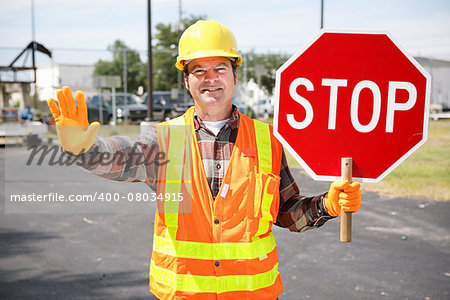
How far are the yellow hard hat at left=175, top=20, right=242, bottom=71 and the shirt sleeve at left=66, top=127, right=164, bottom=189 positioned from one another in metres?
0.46

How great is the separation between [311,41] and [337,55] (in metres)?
0.13

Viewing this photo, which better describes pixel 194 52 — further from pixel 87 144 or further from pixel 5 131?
pixel 5 131

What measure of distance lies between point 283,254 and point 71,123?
453cm

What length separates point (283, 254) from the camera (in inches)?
234

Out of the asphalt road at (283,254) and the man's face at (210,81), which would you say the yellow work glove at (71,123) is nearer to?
the man's face at (210,81)

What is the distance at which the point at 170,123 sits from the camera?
2459mm

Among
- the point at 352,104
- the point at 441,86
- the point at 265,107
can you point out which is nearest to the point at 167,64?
the point at 265,107

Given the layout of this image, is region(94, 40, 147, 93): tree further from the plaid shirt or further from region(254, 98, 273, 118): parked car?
the plaid shirt

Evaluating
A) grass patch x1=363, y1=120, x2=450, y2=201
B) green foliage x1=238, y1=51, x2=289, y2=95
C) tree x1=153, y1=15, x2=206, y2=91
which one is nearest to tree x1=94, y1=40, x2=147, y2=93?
tree x1=153, y1=15, x2=206, y2=91

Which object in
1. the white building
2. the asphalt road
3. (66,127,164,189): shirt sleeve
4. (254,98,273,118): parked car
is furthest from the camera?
(254,98,273,118): parked car

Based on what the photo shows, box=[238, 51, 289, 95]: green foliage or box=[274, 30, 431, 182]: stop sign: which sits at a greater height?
box=[238, 51, 289, 95]: green foliage

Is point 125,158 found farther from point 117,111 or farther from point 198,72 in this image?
point 117,111

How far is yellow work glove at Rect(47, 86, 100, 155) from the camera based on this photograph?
189cm

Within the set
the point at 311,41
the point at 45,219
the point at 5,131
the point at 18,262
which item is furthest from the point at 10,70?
the point at 311,41
